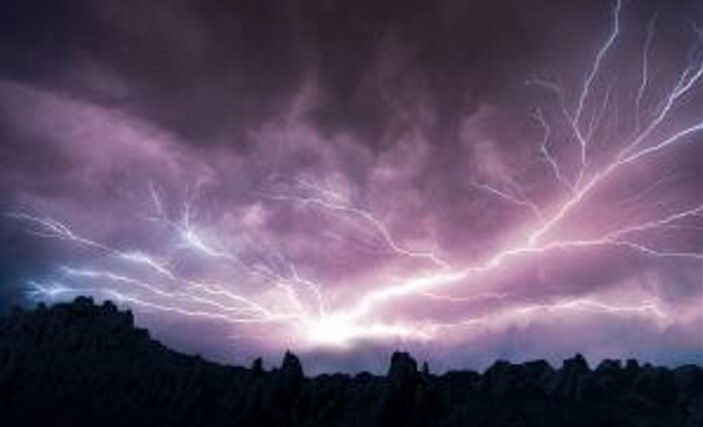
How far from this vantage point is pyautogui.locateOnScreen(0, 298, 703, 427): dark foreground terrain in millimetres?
118438

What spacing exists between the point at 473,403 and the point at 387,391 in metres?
17.8

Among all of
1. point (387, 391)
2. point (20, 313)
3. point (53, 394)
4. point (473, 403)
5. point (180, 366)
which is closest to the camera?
point (387, 391)

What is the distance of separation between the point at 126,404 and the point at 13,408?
1734 cm

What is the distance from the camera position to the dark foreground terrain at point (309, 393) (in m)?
118

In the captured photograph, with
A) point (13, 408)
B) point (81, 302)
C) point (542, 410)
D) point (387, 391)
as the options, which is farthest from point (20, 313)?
point (542, 410)

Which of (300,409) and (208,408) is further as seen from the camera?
(208,408)

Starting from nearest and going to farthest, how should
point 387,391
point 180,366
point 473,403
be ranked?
1. point 387,391
2. point 473,403
3. point 180,366

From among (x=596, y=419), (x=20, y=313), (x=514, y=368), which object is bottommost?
(x=596, y=419)

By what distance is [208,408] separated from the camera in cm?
13150

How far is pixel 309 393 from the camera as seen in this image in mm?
125938

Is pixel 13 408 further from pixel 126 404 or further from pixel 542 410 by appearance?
pixel 542 410

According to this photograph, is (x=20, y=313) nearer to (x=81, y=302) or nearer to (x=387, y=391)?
(x=81, y=302)

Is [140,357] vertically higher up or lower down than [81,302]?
lower down

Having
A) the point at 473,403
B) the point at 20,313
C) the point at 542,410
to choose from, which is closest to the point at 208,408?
the point at 473,403
